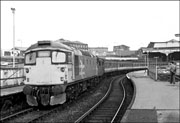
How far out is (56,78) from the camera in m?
12.0

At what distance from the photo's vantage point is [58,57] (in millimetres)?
12281

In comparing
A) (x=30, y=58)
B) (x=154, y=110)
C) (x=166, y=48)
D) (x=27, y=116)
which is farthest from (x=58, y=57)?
(x=166, y=48)

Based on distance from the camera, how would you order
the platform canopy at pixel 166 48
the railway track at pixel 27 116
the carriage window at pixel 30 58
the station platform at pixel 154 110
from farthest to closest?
the platform canopy at pixel 166 48
the carriage window at pixel 30 58
the railway track at pixel 27 116
the station platform at pixel 154 110

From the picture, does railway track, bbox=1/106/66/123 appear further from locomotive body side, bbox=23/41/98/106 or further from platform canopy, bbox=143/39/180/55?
platform canopy, bbox=143/39/180/55

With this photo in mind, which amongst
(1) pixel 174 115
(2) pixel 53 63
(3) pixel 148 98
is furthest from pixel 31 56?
(1) pixel 174 115

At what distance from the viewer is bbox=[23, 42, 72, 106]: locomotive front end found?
1183 centimetres

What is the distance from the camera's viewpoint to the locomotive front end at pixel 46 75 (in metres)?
11.8

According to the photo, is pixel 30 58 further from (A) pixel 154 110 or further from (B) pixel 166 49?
(B) pixel 166 49

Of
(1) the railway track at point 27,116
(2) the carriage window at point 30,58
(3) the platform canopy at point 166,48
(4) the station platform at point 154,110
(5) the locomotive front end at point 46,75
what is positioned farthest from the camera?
(3) the platform canopy at point 166,48

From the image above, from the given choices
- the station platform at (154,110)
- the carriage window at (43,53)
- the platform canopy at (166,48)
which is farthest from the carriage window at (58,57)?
the platform canopy at (166,48)

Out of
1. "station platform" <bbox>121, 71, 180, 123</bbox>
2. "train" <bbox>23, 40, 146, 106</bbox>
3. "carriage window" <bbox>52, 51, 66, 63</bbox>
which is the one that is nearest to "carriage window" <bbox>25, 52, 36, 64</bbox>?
"train" <bbox>23, 40, 146, 106</bbox>

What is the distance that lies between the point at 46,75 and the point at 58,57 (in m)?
1.14

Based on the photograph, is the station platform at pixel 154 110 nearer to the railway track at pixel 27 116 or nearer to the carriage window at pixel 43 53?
the railway track at pixel 27 116

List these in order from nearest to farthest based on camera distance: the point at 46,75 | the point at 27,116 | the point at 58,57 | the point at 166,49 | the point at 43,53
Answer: the point at 27,116 → the point at 46,75 → the point at 43,53 → the point at 58,57 → the point at 166,49
